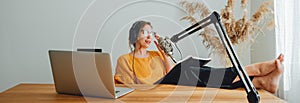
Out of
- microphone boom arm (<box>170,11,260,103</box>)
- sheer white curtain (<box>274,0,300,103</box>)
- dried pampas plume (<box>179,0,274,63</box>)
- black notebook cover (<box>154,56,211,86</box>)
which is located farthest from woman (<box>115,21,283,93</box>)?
microphone boom arm (<box>170,11,260,103</box>)

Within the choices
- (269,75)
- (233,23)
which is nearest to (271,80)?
(269,75)

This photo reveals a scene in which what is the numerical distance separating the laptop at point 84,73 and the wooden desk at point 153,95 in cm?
3

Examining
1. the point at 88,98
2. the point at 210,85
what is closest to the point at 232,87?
the point at 210,85

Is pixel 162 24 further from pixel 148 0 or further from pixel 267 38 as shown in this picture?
pixel 267 38

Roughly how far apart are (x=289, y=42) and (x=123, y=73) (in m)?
1.22

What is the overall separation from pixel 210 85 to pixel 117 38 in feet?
5.35

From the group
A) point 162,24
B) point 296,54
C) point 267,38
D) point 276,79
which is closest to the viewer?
point 276,79

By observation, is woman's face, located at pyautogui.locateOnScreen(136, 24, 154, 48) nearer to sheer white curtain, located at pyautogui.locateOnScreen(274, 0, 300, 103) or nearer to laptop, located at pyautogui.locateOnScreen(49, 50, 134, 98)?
laptop, located at pyautogui.locateOnScreen(49, 50, 134, 98)

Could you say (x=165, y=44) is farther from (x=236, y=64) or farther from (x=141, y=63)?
(x=236, y=64)

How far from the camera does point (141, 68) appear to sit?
233cm

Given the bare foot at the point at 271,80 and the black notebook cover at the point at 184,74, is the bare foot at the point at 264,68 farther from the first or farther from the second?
the black notebook cover at the point at 184,74

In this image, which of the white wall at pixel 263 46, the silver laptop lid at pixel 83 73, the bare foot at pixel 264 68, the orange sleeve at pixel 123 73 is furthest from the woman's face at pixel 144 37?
the white wall at pixel 263 46

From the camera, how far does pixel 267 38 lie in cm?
310

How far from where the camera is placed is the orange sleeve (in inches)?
84.3
